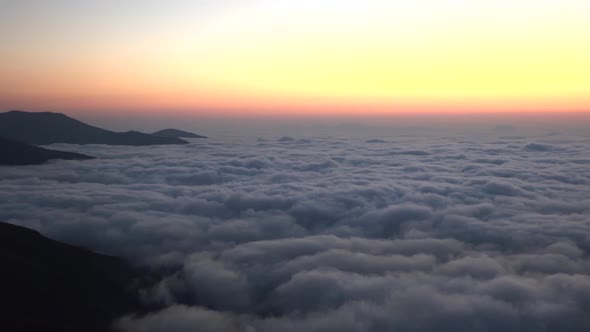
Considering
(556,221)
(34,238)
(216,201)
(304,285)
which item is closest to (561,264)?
(556,221)

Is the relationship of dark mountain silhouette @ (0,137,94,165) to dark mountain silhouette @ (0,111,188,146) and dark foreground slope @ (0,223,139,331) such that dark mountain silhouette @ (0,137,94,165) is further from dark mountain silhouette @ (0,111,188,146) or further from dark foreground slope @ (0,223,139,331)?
dark foreground slope @ (0,223,139,331)

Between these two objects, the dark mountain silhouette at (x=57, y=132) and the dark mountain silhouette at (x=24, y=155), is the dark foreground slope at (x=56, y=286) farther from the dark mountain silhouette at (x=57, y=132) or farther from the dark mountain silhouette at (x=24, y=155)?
the dark mountain silhouette at (x=57, y=132)

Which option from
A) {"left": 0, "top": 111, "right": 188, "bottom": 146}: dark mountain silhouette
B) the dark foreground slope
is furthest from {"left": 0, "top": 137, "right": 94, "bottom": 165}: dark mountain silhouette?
the dark foreground slope

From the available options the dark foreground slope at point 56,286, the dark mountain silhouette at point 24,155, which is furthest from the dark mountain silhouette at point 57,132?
the dark foreground slope at point 56,286

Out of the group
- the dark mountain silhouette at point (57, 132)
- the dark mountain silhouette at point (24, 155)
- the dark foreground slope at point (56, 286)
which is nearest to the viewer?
the dark foreground slope at point (56, 286)

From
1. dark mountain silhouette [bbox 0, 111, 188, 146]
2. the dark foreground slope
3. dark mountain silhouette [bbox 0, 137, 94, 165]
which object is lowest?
the dark foreground slope

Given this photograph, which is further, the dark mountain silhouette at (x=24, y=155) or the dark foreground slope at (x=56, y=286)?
the dark mountain silhouette at (x=24, y=155)
